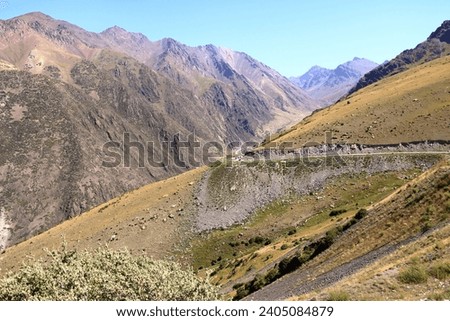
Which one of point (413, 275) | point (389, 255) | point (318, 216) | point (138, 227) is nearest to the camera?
point (413, 275)

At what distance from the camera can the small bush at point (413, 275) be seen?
19.2 m

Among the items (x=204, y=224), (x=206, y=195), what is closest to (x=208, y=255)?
(x=204, y=224)

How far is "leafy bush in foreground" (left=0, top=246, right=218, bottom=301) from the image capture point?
850 inches

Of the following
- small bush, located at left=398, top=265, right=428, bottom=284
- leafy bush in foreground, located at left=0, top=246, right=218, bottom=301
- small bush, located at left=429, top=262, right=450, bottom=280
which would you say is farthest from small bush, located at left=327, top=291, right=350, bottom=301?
leafy bush in foreground, located at left=0, top=246, right=218, bottom=301

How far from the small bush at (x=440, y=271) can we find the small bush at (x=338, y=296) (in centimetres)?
394

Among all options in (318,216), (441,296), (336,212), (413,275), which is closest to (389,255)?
(413,275)

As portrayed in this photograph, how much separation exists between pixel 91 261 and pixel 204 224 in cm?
3906

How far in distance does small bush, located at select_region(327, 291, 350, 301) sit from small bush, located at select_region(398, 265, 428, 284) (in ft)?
9.07

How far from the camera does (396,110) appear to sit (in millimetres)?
90000

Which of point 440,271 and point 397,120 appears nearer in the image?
point 440,271

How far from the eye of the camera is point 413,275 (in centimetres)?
1955

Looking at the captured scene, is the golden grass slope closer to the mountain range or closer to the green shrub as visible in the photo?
the mountain range

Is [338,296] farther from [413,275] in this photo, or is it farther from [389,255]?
[389,255]

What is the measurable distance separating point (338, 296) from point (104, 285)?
11.6 m
